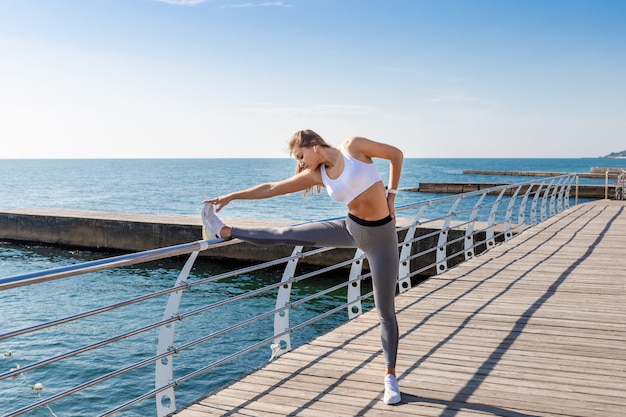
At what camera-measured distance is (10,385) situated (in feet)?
33.9

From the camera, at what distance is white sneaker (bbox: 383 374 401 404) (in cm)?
363

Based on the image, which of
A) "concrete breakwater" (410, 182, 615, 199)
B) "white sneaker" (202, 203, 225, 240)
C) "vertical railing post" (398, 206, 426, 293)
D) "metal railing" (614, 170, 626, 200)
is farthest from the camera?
"concrete breakwater" (410, 182, 615, 199)

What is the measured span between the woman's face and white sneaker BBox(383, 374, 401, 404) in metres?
1.38

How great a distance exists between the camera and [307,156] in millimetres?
3316

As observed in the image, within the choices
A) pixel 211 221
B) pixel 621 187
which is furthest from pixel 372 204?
pixel 621 187

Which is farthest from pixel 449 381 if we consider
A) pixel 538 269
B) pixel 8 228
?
pixel 8 228

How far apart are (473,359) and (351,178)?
2.05m

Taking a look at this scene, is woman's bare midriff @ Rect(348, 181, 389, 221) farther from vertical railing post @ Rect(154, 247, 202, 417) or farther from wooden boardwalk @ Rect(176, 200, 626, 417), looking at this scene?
wooden boardwalk @ Rect(176, 200, 626, 417)

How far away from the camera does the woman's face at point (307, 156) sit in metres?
3.31

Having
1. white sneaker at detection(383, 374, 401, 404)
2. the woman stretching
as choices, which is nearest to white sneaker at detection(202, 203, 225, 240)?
the woman stretching

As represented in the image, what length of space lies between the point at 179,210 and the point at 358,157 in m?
47.7

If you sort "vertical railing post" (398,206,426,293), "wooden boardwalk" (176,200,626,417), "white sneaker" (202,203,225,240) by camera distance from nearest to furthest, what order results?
"wooden boardwalk" (176,200,626,417), "white sneaker" (202,203,225,240), "vertical railing post" (398,206,426,293)

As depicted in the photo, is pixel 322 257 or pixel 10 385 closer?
pixel 10 385

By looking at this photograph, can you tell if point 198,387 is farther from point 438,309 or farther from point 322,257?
point 322,257
